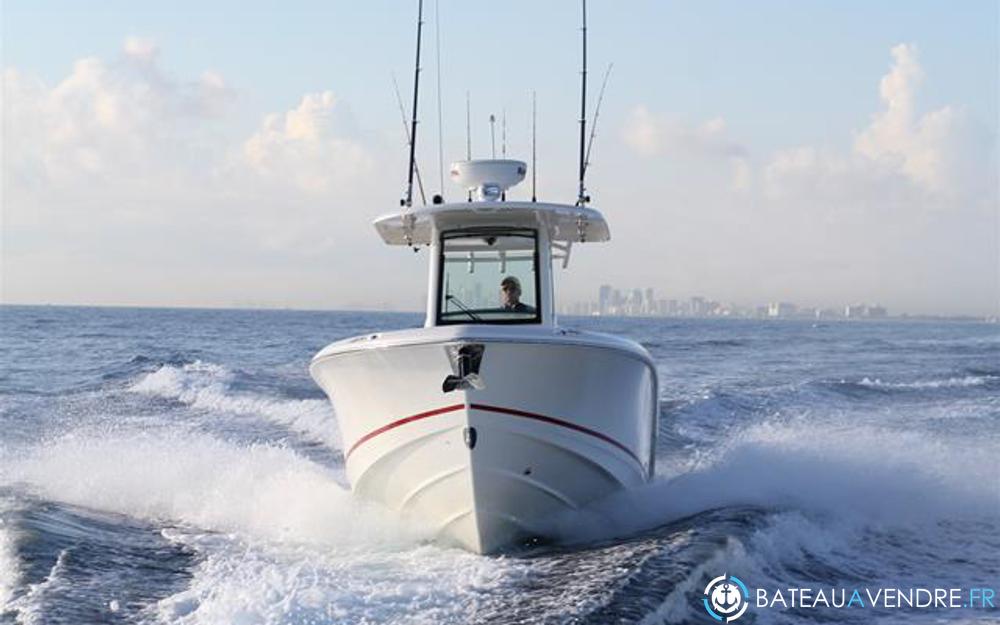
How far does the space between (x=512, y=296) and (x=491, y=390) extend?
1.62 meters

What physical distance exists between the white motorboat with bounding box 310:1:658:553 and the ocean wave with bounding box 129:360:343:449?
716cm

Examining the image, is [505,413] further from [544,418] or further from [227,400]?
[227,400]

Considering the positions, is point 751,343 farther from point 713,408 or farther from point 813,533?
point 813,533

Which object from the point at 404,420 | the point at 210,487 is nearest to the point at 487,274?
the point at 404,420

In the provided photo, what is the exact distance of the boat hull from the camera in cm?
895

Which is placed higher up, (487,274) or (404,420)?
(487,274)

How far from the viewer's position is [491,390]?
8.93 meters

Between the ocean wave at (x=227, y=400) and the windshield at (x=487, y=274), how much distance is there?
7.07m

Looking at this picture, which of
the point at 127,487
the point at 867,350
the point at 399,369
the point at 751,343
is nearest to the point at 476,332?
the point at 399,369

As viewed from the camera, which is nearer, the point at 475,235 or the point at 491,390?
the point at 491,390

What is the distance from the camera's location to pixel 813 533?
10.7 meters

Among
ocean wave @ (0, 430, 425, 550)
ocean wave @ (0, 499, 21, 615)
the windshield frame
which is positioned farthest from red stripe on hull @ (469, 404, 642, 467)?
ocean wave @ (0, 499, 21, 615)

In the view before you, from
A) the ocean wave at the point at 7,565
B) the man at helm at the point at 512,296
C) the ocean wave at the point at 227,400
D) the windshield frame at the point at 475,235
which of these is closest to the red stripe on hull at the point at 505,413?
the windshield frame at the point at 475,235

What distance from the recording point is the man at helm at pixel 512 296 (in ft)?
33.8
